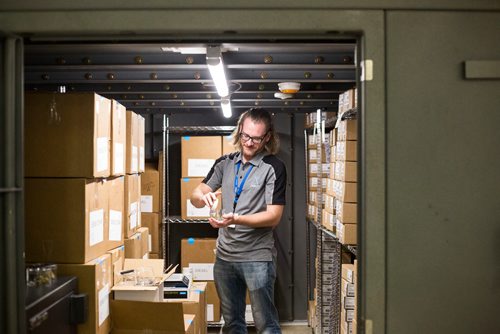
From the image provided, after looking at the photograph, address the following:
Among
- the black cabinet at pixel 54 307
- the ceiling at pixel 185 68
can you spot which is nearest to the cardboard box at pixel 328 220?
the ceiling at pixel 185 68

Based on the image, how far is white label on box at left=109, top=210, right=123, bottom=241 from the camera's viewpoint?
2871 millimetres

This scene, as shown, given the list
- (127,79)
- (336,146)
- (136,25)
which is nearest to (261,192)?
(336,146)

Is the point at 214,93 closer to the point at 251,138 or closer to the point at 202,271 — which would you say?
the point at 251,138

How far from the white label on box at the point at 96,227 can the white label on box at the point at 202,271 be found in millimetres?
2704

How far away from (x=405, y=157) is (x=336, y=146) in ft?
5.87

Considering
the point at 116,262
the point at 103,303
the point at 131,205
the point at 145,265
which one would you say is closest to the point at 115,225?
the point at 116,262

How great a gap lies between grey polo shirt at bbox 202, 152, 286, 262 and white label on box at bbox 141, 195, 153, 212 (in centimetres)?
250

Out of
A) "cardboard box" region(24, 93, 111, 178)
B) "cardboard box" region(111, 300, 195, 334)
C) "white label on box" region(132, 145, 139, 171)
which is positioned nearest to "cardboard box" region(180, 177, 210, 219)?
"white label on box" region(132, 145, 139, 171)

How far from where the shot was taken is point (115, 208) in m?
2.95

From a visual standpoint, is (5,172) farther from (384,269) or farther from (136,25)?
(384,269)

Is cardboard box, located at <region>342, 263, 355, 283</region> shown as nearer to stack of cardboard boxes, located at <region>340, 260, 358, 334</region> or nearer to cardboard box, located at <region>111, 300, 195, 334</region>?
stack of cardboard boxes, located at <region>340, 260, 358, 334</region>

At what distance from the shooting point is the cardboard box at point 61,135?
244 centimetres

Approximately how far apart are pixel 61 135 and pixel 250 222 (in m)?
1.06

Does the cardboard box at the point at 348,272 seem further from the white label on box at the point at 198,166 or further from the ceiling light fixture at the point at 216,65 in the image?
the white label on box at the point at 198,166
